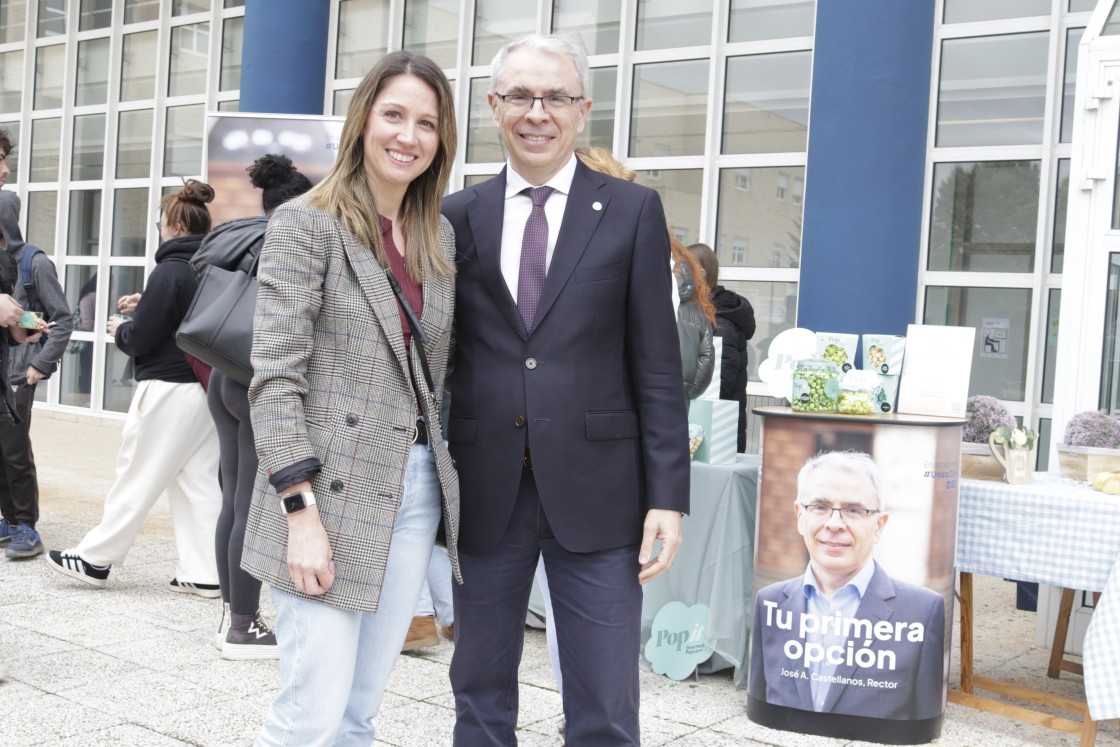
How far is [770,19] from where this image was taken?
25.0ft

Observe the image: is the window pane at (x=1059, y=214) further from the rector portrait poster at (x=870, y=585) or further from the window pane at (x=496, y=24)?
the window pane at (x=496, y=24)

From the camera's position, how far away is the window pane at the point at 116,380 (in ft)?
38.0

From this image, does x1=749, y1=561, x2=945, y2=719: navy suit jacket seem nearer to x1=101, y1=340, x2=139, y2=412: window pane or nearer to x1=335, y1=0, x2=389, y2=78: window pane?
x1=335, y1=0, x2=389, y2=78: window pane

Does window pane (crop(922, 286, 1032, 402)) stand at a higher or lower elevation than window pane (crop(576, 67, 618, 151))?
lower

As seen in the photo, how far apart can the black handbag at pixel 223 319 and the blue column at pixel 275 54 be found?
19.9ft

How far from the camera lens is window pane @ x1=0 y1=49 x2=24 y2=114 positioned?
13.0 meters

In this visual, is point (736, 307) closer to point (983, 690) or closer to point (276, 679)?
point (983, 690)

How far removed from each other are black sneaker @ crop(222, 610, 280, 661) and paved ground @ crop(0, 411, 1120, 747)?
0.05 metres

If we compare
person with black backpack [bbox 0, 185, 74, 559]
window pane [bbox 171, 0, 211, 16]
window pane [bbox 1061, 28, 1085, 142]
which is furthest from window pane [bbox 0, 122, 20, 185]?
window pane [bbox 1061, 28, 1085, 142]

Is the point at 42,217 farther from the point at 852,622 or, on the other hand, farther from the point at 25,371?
the point at 852,622

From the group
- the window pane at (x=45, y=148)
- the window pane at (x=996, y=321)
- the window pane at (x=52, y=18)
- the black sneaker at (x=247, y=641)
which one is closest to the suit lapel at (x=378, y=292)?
the black sneaker at (x=247, y=641)

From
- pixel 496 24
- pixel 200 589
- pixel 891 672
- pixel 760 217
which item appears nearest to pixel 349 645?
pixel 891 672

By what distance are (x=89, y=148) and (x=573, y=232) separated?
1121cm

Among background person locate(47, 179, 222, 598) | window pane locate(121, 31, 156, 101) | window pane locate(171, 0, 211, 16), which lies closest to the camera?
background person locate(47, 179, 222, 598)
